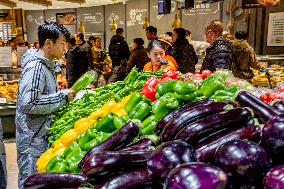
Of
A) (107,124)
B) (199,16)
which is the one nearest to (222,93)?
(107,124)

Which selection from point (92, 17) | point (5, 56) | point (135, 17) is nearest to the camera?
point (5, 56)

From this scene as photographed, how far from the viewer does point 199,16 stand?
41.3ft

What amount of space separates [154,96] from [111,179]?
1.14 meters

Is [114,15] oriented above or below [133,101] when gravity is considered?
above

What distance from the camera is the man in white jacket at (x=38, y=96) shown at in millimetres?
3059

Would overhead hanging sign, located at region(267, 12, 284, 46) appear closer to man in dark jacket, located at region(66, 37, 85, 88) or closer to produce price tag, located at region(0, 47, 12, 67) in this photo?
man in dark jacket, located at region(66, 37, 85, 88)

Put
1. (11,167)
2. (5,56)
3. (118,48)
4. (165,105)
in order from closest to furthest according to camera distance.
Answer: (165,105), (11,167), (5,56), (118,48)

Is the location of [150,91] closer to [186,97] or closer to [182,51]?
[186,97]

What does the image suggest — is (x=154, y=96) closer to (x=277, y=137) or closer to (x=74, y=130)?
(x=74, y=130)

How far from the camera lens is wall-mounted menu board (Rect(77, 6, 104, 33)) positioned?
20.1 metres

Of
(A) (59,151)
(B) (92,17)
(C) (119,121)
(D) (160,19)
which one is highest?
(B) (92,17)

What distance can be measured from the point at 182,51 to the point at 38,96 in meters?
3.57

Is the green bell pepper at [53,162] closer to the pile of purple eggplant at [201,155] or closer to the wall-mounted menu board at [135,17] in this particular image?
the pile of purple eggplant at [201,155]

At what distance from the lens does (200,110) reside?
1649mm
